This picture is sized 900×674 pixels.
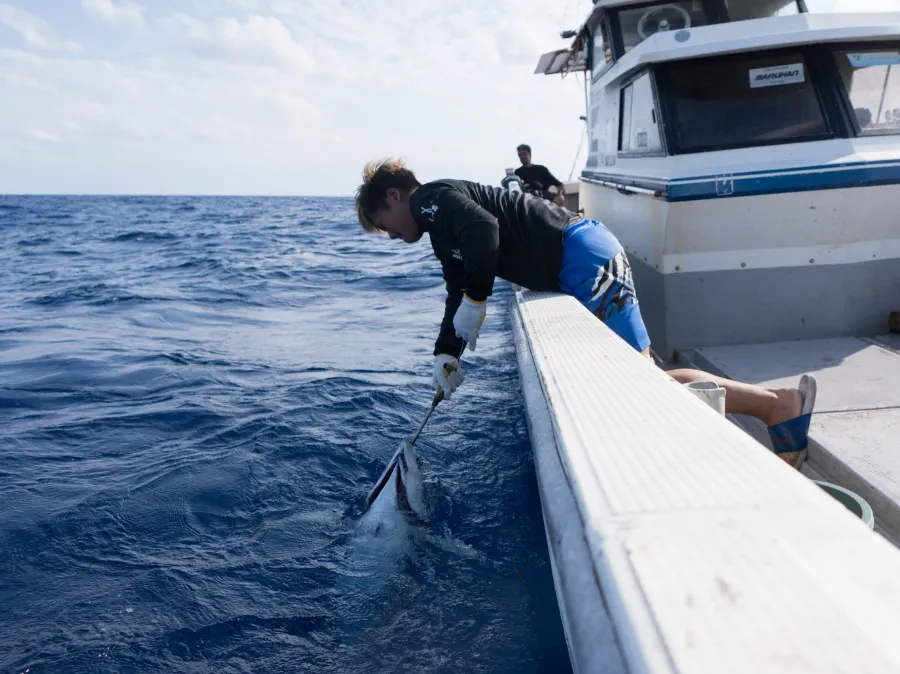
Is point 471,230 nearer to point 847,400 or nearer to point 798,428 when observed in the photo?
point 798,428

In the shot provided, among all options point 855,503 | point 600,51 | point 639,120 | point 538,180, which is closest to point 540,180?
point 538,180

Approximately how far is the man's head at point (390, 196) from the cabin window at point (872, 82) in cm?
374

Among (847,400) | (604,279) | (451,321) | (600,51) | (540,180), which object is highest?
(600,51)

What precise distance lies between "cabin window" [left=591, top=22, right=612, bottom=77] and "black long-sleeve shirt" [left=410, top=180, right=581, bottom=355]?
4277 millimetres

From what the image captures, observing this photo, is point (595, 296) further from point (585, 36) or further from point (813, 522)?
point (585, 36)

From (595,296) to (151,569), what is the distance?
259 centimetres

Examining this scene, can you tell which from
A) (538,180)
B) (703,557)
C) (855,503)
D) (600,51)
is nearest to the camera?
(703,557)

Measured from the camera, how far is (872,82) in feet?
16.8

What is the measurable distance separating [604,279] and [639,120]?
10.5ft

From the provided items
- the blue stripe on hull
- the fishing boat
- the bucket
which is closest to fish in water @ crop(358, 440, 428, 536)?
the fishing boat

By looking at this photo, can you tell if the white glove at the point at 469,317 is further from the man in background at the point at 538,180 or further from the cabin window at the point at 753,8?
the man in background at the point at 538,180

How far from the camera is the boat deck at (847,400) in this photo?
2.89m

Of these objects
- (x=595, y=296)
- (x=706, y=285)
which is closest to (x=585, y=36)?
(x=706, y=285)

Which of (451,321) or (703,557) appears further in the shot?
(451,321)
